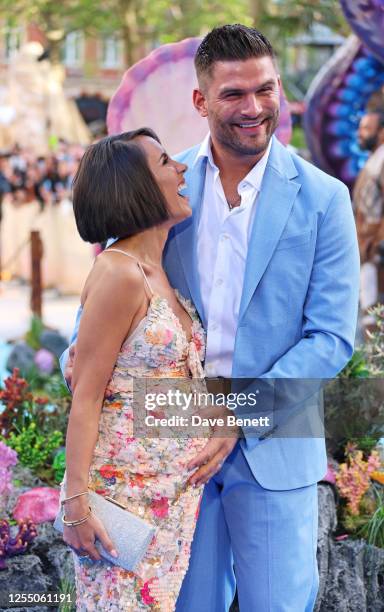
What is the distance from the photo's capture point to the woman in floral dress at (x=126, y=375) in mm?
2361

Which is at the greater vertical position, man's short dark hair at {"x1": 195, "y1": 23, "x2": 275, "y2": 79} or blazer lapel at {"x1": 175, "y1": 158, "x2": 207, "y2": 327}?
man's short dark hair at {"x1": 195, "y1": 23, "x2": 275, "y2": 79}

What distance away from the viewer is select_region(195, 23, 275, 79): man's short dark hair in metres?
2.51

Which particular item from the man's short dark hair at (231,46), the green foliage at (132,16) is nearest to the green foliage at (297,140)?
the green foliage at (132,16)

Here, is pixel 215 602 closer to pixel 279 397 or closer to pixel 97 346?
pixel 279 397

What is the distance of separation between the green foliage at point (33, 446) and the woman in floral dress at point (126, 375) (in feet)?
5.11

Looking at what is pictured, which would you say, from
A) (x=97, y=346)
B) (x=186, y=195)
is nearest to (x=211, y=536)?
(x=97, y=346)

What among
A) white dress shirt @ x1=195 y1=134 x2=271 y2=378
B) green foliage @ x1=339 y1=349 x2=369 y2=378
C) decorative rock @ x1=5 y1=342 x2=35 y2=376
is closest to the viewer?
white dress shirt @ x1=195 y1=134 x2=271 y2=378

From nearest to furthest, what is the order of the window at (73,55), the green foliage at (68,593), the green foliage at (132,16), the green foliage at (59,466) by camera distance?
the green foliage at (68,593) → the green foliage at (59,466) → the green foliage at (132,16) → the window at (73,55)

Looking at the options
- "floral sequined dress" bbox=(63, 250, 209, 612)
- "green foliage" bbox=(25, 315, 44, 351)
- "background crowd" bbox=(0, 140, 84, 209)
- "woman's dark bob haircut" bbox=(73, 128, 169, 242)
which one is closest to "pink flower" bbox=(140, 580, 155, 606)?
"floral sequined dress" bbox=(63, 250, 209, 612)

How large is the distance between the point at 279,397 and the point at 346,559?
1.32 m

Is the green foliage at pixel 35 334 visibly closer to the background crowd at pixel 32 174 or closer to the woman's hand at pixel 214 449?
the background crowd at pixel 32 174

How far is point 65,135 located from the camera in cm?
1564

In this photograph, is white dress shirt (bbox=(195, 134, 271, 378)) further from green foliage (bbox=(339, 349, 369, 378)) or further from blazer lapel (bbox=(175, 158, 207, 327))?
green foliage (bbox=(339, 349, 369, 378))

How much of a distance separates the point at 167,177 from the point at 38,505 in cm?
158
